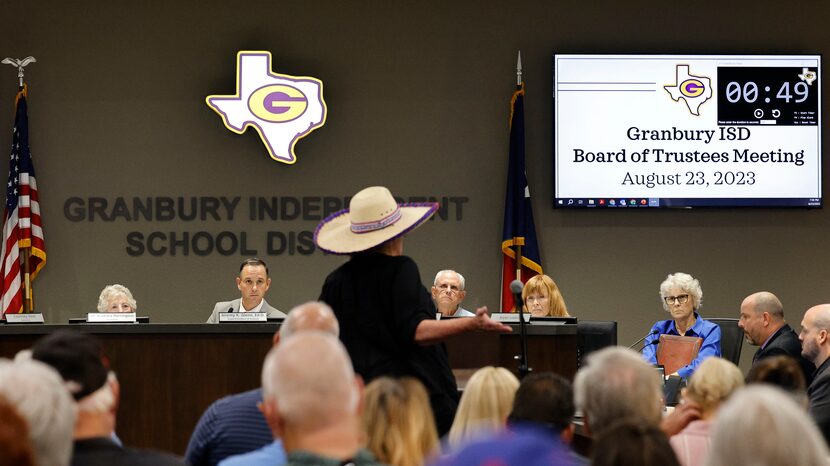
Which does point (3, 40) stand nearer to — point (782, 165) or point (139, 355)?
point (139, 355)

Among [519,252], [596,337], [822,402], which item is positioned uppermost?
[519,252]

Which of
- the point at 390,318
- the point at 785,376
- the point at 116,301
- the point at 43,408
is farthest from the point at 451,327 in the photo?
the point at 116,301

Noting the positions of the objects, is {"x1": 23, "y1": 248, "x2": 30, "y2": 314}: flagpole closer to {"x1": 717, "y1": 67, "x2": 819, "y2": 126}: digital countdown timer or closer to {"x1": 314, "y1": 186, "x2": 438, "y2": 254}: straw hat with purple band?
{"x1": 314, "y1": 186, "x2": 438, "y2": 254}: straw hat with purple band

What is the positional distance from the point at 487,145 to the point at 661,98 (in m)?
1.38

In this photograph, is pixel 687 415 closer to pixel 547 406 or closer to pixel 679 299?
pixel 547 406

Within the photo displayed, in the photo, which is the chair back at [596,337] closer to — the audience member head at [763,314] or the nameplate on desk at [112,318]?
the audience member head at [763,314]

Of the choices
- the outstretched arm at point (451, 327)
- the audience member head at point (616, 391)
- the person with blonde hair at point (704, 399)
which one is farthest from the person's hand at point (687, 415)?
the audience member head at point (616, 391)

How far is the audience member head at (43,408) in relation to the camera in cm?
173

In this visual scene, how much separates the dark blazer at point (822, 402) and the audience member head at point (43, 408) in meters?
3.45

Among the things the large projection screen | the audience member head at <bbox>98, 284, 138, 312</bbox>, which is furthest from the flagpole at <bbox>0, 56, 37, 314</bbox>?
the large projection screen

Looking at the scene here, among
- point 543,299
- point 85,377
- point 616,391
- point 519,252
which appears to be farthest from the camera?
point 519,252

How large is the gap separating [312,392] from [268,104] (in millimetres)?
6613

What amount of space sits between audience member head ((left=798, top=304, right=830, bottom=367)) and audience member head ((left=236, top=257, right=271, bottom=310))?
3434 millimetres

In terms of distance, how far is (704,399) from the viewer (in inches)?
128
